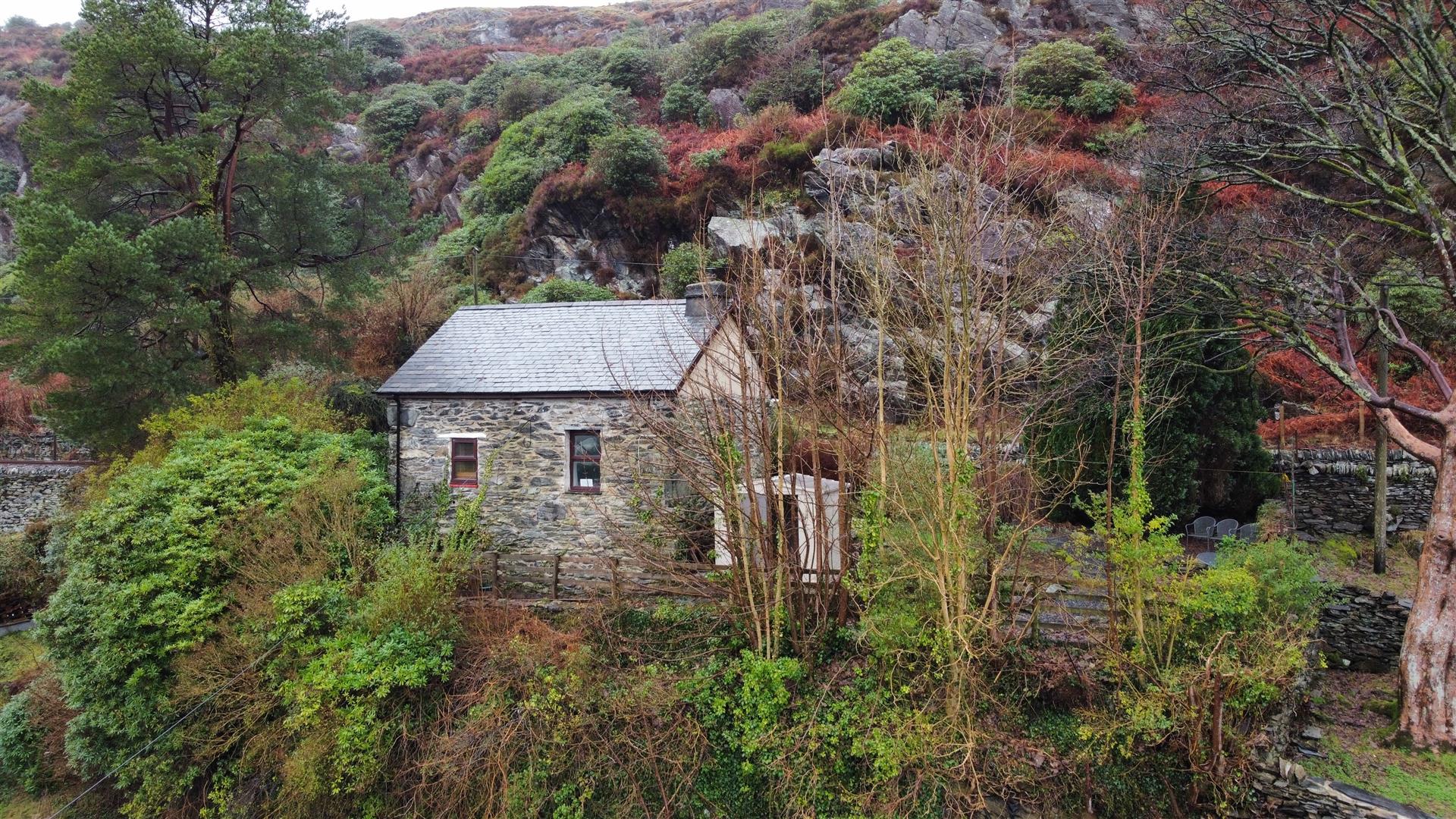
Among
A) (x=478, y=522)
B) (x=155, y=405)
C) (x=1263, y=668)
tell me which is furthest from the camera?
(x=155, y=405)

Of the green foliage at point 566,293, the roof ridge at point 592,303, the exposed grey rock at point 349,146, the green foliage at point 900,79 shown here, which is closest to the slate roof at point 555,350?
the roof ridge at point 592,303

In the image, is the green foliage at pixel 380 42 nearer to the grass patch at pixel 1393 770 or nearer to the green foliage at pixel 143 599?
the green foliage at pixel 143 599

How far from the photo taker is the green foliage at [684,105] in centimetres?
3008

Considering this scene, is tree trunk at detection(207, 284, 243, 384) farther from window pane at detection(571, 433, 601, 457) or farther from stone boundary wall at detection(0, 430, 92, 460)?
stone boundary wall at detection(0, 430, 92, 460)

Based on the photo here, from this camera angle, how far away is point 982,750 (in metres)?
8.16

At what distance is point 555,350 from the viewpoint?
14.0 meters

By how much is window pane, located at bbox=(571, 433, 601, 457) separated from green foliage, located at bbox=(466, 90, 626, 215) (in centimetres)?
1685

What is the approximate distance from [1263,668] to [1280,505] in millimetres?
9343

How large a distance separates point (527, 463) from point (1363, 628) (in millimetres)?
13723

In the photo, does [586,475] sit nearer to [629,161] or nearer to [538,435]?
[538,435]

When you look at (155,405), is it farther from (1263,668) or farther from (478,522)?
(1263,668)

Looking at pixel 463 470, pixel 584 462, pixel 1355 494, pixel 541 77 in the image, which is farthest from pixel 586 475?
pixel 541 77

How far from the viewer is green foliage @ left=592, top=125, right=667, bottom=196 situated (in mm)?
24469

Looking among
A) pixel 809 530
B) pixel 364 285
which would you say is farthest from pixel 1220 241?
pixel 364 285
